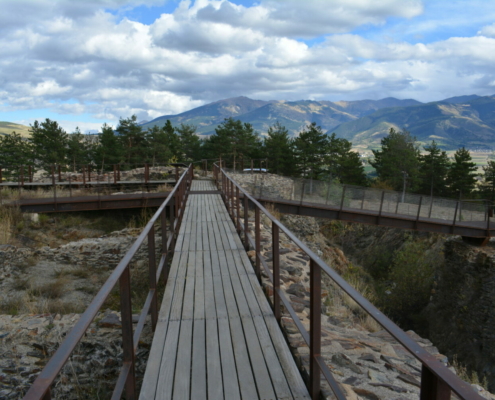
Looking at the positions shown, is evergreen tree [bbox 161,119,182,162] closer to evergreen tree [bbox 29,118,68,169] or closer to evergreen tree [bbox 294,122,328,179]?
evergreen tree [bbox 29,118,68,169]

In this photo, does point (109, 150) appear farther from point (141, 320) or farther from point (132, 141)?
point (141, 320)

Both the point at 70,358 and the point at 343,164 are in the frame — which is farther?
the point at 343,164

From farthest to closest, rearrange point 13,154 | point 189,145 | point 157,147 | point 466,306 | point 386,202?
point 189,145
point 13,154
point 157,147
point 386,202
point 466,306

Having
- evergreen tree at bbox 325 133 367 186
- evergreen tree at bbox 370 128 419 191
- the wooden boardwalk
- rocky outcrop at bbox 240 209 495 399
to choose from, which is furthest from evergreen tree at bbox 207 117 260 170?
the wooden boardwalk

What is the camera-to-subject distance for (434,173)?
49375mm

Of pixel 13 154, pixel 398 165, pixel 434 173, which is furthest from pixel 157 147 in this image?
pixel 434 173

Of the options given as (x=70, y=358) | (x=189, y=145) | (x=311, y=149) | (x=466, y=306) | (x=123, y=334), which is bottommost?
(x=466, y=306)

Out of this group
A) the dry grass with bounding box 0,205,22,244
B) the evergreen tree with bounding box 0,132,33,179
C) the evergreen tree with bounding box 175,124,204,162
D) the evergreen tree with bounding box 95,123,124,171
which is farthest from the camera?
the evergreen tree with bounding box 175,124,204,162

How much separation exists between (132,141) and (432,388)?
48.6 metres

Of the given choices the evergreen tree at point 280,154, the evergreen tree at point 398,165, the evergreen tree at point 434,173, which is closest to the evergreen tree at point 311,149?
the evergreen tree at point 280,154

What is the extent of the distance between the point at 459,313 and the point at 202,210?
1220cm

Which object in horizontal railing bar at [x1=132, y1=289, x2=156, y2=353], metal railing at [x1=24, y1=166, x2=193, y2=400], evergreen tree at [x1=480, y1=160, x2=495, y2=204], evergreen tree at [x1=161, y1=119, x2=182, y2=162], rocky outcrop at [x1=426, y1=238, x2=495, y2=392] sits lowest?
rocky outcrop at [x1=426, y1=238, x2=495, y2=392]

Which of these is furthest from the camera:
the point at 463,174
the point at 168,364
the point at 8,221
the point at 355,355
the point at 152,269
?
the point at 463,174

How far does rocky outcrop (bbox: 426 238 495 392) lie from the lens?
14017 millimetres
